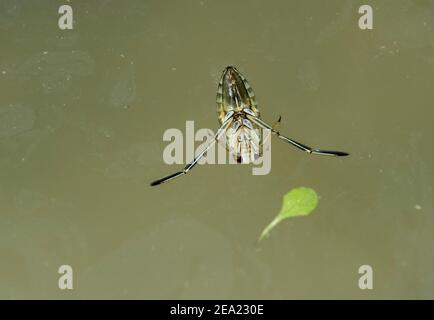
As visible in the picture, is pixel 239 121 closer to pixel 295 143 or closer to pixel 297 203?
pixel 295 143

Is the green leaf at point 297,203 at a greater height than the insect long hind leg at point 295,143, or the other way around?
the insect long hind leg at point 295,143

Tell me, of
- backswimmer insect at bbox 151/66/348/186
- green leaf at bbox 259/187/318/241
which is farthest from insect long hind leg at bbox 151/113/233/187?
green leaf at bbox 259/187/318/241

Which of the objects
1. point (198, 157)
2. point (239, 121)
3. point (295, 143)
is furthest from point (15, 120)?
point (295, 143)

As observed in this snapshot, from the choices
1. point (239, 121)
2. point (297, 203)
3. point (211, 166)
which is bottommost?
point (297, 203)

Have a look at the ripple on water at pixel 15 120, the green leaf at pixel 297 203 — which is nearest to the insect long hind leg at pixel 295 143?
the green leaf at pixel 297 203

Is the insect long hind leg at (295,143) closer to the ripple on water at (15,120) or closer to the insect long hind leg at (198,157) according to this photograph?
the insect long hind leg at (198,157)

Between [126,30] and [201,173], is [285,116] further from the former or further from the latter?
[126,30]
